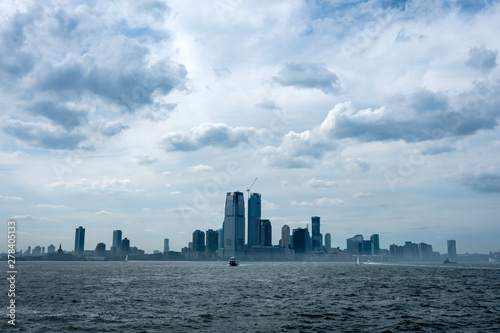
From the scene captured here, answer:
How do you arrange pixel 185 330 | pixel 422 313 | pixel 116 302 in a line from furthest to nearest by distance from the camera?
pixel 116 302
pixel 422 313
pixel 185 330

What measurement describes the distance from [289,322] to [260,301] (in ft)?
77.1

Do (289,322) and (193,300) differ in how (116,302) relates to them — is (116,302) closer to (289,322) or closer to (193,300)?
(193,300)

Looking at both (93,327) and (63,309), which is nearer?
(93,327)

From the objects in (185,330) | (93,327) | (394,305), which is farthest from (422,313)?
(93,327)

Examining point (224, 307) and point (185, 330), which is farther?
point (224, 307)

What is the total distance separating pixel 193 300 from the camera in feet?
270

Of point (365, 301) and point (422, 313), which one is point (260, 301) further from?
point (422, 313)

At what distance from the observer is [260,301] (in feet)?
263

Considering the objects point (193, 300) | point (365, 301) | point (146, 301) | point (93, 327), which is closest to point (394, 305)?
point (365, 301)

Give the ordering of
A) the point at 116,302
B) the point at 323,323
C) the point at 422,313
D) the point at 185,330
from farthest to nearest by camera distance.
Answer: the point at 116,302, the point at 422,313, the point at 323,323, the point at 185,330

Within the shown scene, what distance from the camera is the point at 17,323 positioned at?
179 ft

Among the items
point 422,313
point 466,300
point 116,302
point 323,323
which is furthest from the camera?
point 466,300

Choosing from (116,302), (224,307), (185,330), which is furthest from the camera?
(116,302)

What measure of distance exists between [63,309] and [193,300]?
24.9m
